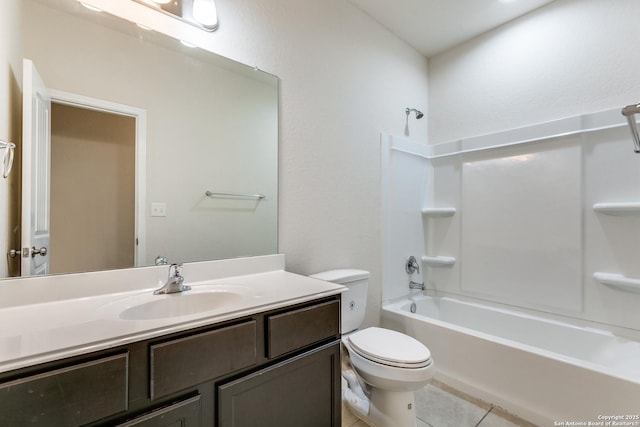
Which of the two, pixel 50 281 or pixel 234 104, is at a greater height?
pixel 234 104

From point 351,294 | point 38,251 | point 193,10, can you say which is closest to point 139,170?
point 38,251

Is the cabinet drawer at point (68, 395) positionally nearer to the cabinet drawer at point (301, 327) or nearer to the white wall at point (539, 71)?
the cabinet drawer at point (301, 327)

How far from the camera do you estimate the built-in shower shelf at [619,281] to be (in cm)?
171

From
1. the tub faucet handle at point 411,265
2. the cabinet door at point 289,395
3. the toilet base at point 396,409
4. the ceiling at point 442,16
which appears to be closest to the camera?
the cabinet door at point 289,395

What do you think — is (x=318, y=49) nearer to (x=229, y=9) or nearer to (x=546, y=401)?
(x=229, y=9)

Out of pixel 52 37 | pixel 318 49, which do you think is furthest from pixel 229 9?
pixel 52 37

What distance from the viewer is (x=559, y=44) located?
206 cm

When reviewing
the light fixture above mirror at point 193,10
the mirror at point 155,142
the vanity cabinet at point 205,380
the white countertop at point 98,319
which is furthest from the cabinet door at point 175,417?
the light fixture above mirror at point 193,10

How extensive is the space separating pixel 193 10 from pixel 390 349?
6.23 feet

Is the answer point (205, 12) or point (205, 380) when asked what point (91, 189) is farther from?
point (205, 12)

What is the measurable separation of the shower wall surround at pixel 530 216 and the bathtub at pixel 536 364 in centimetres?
15

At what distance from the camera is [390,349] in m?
1.40

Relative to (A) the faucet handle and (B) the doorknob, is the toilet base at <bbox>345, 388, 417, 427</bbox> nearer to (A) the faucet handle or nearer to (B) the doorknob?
(A) the faucet handle

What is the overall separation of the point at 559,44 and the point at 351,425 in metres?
2.87
